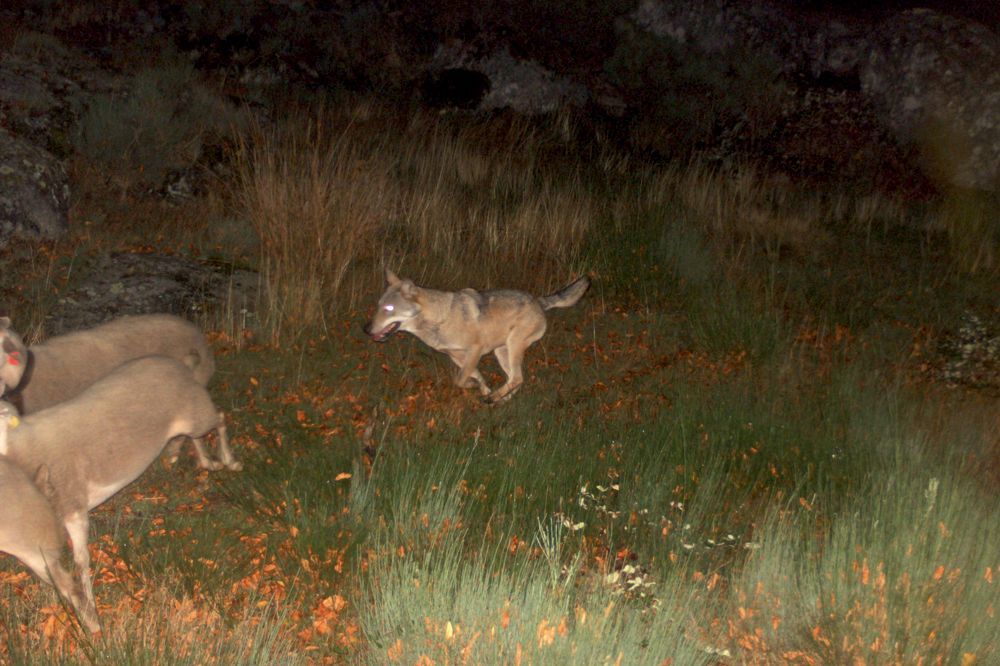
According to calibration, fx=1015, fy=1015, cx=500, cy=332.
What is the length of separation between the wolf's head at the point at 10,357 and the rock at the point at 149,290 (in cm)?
328

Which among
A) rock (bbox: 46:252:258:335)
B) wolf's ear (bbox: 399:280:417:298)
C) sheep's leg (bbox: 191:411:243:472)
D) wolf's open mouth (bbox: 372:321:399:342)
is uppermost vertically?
wolf's ear (bbox: 399:280:417:298)

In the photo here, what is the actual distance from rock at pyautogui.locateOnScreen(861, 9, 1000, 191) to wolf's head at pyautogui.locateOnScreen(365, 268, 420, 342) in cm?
1271

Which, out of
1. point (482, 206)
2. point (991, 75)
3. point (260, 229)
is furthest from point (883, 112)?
point (260, 229)

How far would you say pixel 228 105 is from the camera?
1386 centimetres

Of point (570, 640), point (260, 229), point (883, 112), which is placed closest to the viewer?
point (570, 640)

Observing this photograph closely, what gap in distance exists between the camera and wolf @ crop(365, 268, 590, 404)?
319 inches

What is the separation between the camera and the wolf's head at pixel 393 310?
26.2 feet

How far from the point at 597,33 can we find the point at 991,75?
7720mm

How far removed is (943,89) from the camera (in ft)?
60.2

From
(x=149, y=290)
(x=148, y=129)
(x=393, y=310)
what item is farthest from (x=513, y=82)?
(x=393, y=310)

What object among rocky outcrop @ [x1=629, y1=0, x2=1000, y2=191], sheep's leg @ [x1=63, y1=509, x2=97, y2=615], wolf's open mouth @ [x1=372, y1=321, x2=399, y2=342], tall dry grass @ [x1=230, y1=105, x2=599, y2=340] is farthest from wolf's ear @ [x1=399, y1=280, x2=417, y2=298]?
rocky outcrop @ [x1=629, y1=0, x2=1000, y2=191]

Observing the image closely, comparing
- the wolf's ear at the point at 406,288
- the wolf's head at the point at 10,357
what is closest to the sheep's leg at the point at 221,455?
the wolf's head at the point at 10,357

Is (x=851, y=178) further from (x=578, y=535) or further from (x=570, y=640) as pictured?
(x=570, y=640)

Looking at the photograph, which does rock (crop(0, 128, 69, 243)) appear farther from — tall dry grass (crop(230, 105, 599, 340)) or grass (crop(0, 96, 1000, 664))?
tall dry grass (crop(230, 105, 599, 340))
